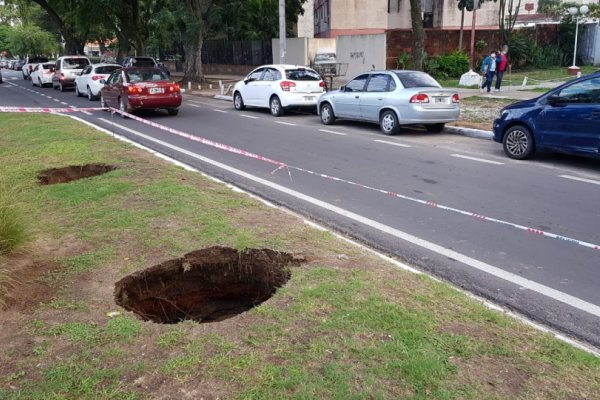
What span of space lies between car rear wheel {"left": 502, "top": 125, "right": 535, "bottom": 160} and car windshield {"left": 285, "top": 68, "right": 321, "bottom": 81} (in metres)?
8.42

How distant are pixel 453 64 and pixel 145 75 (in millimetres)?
18697

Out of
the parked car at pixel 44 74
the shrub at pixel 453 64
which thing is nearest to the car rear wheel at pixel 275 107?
the shrub at pixel 453 64

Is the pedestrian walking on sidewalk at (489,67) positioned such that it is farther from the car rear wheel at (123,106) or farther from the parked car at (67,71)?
the parked car at (67,71)

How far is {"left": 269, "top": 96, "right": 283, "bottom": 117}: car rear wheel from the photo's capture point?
17.7m

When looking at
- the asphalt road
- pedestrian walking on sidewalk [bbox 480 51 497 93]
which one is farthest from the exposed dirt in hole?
pedestrian walking on sidewalk [bbox 480 51 497 93]

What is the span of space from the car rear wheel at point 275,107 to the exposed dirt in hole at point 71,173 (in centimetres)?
914

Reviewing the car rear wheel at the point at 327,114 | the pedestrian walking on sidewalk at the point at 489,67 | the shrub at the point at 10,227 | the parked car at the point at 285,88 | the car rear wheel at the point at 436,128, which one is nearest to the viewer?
the shrub at the point at 10,227

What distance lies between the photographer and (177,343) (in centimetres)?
362

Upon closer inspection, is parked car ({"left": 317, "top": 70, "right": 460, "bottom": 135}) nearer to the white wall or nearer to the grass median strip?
the grass median strip

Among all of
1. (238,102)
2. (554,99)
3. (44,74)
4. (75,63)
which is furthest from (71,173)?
(44,74)

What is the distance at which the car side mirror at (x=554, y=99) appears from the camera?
991 centimetres

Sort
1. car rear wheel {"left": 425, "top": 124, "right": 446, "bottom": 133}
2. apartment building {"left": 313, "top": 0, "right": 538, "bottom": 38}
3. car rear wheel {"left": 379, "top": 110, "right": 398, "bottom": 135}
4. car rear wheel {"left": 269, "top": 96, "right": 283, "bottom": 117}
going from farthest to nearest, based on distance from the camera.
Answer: apartment building {"left": 313, "top": 0, "right": 538, "bottom": 38}, car rear wheel {"left": 269, "top": 96, "right": 283, "bottom": 117}, car rear wheel {"left": 425, "top": 124, "right": 446, "bottom": 133}, car rear wheel {"left": 379, "top": 110, "right": 398, "bottom": 135}

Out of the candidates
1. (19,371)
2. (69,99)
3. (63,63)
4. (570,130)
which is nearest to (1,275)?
(19,371)

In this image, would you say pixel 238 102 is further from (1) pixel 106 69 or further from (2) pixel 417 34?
(1) pixel 106 69
